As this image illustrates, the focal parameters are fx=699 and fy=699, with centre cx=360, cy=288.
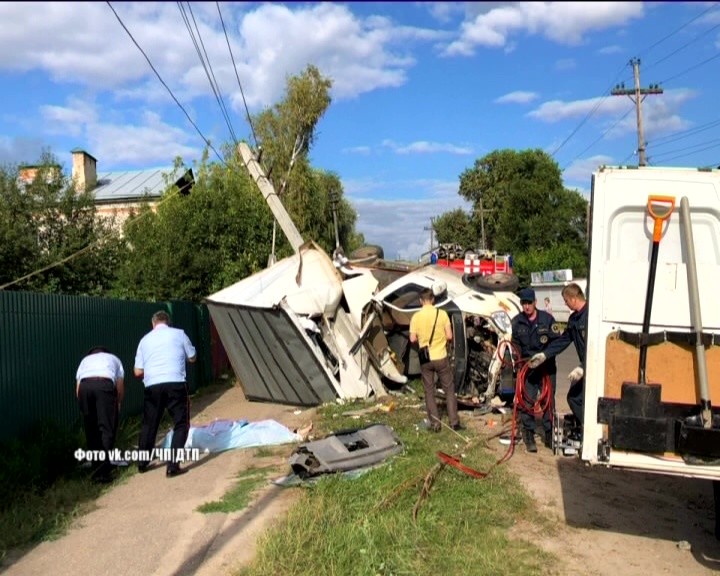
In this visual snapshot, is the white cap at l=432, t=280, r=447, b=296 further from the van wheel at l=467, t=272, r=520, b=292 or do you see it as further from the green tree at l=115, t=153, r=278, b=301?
the green tree at l=115, t=153, r=278, b=301

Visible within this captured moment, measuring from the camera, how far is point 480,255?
72.9ft

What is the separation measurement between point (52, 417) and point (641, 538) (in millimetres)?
6460

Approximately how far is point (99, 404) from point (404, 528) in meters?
3.70

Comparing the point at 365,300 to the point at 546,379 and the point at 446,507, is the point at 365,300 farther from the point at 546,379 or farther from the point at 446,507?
the point at 446,507

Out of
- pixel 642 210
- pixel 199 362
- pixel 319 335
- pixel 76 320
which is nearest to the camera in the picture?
pixel 642 210

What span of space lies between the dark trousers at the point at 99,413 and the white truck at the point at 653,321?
492 centimetres

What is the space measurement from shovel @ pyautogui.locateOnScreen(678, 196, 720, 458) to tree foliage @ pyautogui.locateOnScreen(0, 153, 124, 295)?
51.4ft

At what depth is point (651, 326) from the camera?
4.71 m

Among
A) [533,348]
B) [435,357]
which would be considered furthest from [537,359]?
[435,357]

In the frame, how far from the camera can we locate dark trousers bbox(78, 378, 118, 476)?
7324mm

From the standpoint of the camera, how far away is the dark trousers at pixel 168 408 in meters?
7.62

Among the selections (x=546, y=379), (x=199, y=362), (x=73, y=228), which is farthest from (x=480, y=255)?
(x=546, y=379)

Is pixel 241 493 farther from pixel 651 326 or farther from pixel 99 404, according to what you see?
pixel 651 326

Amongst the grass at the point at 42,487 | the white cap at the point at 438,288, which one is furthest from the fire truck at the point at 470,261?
the grass at the point at 42,487
